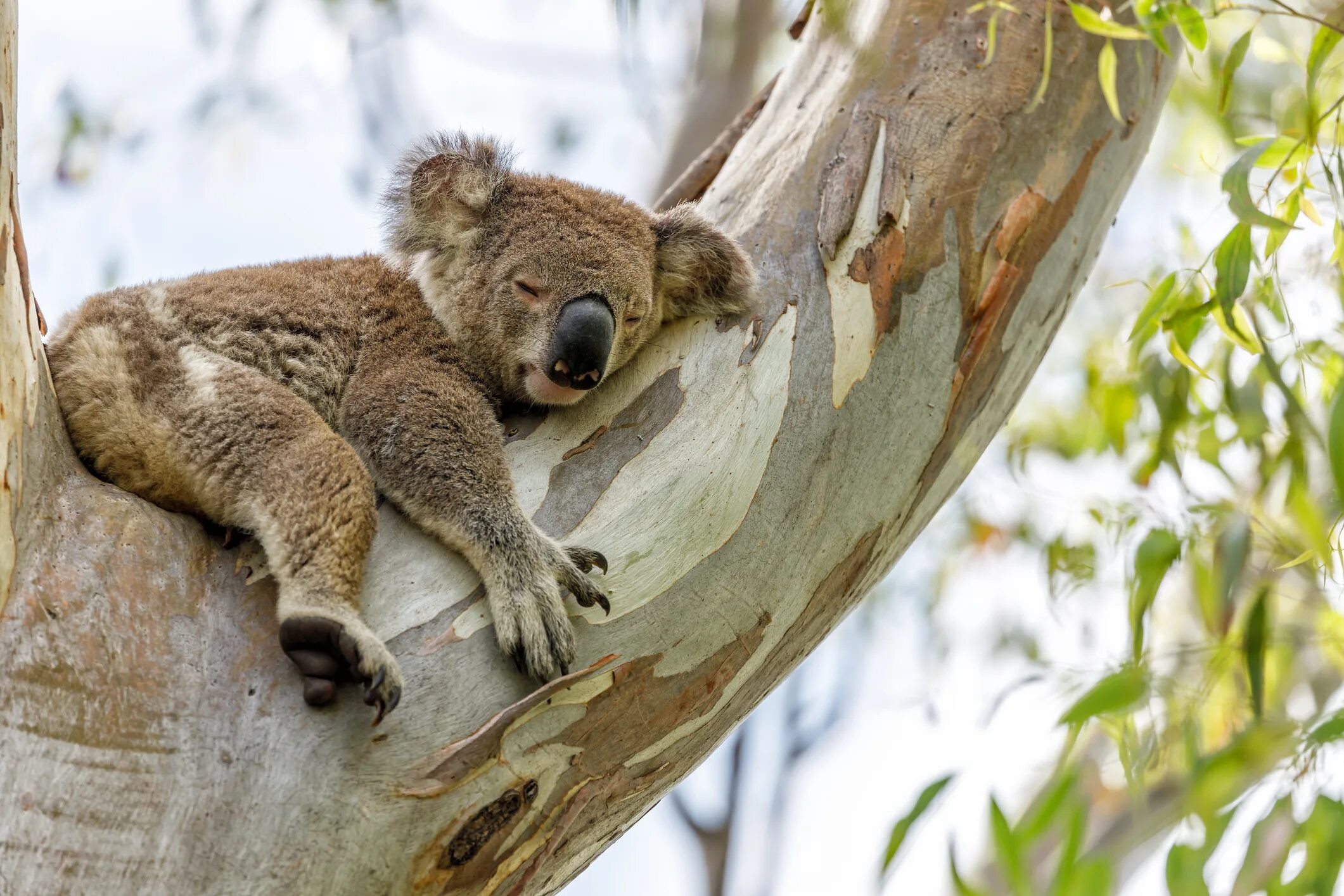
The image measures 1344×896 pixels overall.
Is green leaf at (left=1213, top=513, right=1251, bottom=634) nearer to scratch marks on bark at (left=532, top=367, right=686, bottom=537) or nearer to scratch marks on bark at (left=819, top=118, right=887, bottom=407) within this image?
scratch marks on bark at (left=819, top=118, right=887, bottom=407)

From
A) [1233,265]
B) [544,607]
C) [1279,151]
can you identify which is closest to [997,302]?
[1233,265]

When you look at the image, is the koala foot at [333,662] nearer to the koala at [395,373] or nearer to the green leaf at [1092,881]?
the koala at [395,373]

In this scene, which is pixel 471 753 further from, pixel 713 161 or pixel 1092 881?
pixel 713 161

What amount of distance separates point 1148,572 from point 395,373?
1634mm

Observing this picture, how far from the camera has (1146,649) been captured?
2350 mm

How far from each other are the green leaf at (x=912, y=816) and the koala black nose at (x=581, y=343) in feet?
3.44

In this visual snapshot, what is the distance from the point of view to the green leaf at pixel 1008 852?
6.35 ft

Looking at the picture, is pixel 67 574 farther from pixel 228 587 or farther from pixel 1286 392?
pixel 1286 392

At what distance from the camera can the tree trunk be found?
1638 millimetres

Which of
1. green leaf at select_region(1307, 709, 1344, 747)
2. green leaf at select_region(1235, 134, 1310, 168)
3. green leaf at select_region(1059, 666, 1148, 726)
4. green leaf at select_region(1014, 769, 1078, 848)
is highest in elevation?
green leaf at select_region(1235, 134, 1310, 168)

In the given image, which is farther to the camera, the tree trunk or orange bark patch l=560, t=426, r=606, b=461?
orange bark patch l=560, t=426, r=606, b=461

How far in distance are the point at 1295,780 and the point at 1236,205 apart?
0.99 metres

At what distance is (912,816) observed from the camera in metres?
2.21

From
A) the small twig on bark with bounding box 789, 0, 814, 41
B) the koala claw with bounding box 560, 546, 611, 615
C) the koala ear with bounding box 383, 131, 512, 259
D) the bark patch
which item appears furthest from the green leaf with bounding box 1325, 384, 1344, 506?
the koala ear with bounding box 383, 131, 512, 259
